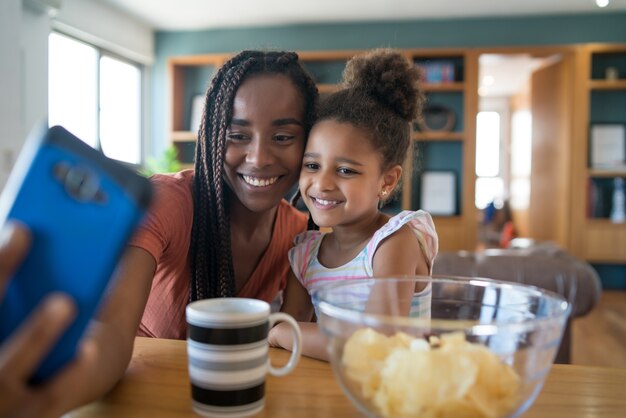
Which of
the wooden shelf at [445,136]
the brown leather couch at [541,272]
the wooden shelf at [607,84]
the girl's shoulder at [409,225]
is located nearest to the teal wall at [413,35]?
the wooden shelf at [607,84]

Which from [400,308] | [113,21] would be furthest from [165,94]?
[400,308]

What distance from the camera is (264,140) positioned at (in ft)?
3.83

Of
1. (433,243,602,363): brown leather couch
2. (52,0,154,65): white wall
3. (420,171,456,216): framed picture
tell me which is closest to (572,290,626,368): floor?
(433,243,602,363): brown leather couch

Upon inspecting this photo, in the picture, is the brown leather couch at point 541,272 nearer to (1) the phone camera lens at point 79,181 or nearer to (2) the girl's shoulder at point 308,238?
(2) the girl's shoulder at point 308,238

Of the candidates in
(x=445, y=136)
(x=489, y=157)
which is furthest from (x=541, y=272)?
(x=489, y=157)

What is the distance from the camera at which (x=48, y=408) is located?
1.46 feet

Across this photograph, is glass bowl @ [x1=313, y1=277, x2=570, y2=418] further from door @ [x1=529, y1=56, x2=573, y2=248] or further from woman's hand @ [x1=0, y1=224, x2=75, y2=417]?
door @ [x1=529, y1=56, x2=573, y2=248]

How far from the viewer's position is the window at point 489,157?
1073cm

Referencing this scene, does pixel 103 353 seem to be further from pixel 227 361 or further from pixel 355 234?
pixel 355 234

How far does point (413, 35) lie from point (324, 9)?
98 centimetres

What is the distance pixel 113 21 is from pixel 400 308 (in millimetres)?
5305

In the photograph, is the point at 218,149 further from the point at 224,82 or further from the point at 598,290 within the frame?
the point at 598,290

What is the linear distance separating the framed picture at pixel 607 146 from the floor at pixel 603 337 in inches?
53.4

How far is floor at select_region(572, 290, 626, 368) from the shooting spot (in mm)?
3301
